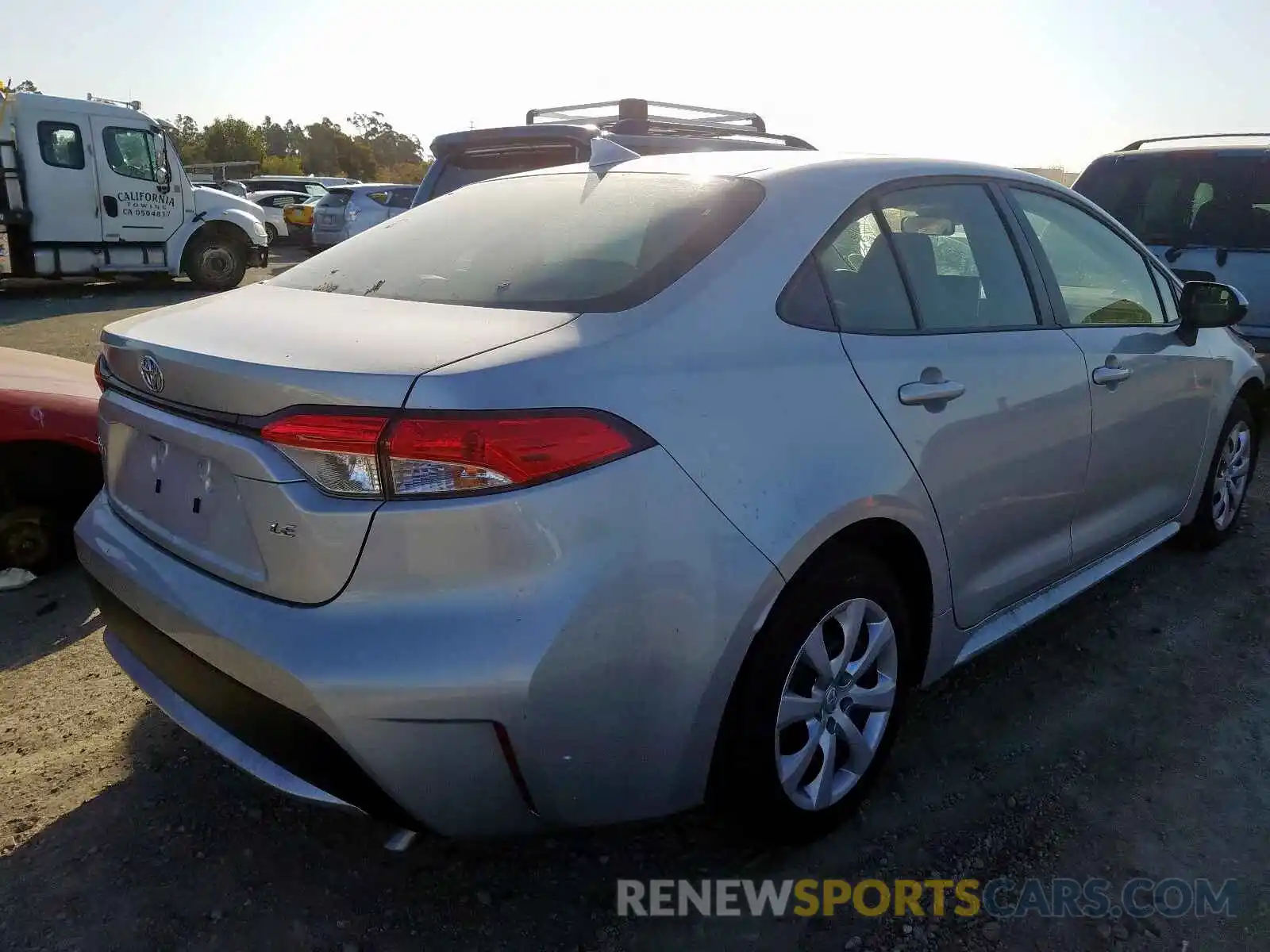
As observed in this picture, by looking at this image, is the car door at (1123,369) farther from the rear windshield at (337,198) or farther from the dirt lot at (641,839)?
the rear windshield at (337,198)

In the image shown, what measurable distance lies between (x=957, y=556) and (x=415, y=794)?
Answer: 5.03 feet

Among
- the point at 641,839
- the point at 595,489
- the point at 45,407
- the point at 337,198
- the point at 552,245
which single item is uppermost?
the point at 552,245

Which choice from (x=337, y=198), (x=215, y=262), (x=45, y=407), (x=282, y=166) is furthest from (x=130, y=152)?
(x=282, y=166)

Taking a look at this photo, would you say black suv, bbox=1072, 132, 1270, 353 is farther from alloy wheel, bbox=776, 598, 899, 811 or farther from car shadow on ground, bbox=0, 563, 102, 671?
car shadow on ground, bbox=0, 563, 102, 671

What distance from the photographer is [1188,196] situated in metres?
6.38

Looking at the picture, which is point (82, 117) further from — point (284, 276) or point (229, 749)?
point (229, 749)

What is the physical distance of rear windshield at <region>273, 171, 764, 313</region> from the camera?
2.15 meters

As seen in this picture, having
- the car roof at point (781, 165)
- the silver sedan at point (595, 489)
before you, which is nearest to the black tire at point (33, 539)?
the silver sedan at point (595, 489)

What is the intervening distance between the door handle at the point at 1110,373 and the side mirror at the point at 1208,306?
60cm

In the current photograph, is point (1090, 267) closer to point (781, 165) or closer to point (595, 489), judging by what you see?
point (781, 165)

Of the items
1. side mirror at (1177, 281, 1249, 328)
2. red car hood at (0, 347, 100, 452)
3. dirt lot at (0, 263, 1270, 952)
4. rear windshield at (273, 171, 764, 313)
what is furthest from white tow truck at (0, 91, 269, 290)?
side mirror at (1177, 281, 1249, 328)

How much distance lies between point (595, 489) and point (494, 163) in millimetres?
4501

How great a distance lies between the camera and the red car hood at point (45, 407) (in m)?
3.75

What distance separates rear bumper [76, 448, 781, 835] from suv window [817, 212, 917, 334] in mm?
750
